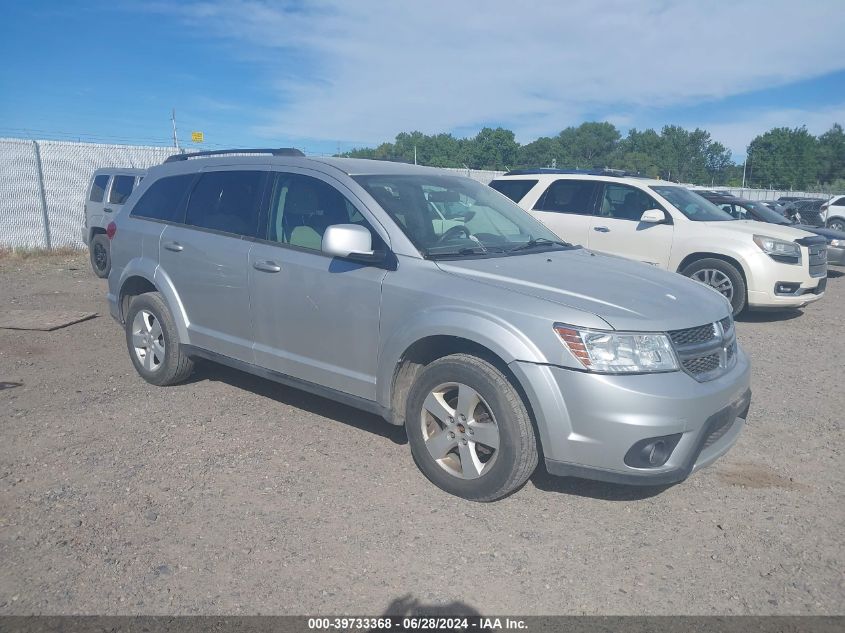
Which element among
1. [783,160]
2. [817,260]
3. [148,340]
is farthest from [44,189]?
[783,160]

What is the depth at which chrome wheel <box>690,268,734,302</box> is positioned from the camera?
8.74 metres

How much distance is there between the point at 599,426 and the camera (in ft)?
10.9

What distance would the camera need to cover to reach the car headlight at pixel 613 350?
333 cm

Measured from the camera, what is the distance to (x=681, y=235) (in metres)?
8.90

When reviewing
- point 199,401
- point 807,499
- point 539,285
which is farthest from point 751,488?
point 199,401

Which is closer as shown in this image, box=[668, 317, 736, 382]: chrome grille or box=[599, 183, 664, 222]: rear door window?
box=[668, 317, 736, 382]: chrome grille

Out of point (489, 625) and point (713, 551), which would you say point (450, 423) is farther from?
point (713, 551)

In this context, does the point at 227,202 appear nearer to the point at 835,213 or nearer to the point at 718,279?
the point at 718,279

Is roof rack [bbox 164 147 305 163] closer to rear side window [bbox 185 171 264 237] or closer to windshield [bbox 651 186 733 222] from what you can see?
rear side window [bbox 185 171 264 237]

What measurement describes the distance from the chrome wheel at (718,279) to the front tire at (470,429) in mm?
6103

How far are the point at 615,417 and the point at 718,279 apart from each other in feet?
20.8

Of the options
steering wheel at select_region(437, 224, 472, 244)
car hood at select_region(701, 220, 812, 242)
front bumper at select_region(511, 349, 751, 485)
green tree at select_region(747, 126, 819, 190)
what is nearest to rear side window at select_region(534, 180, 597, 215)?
car hood at select_region(701, 220, 812, 242)

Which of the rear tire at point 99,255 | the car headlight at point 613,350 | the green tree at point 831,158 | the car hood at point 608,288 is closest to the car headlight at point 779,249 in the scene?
the car hood at point 608,288

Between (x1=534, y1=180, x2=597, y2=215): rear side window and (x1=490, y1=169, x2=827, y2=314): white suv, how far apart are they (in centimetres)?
1
